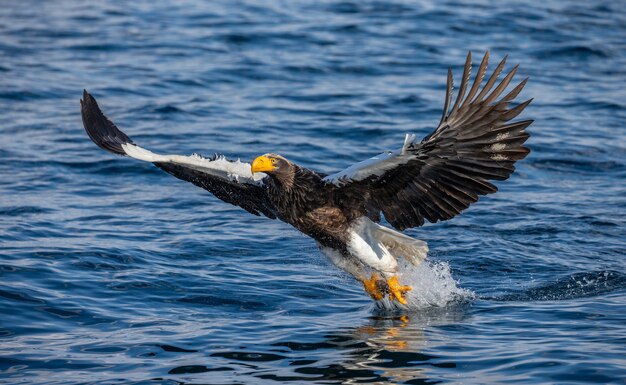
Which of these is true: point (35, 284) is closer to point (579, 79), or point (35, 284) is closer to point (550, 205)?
point (550, 205)

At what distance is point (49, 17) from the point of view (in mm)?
19531

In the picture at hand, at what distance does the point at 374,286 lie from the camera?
8469 mm

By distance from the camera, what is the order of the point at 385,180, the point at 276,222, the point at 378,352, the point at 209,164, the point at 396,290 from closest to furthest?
the point at 378,352 → the point at 385,180 → the point at 396,290 → the point at 209,164 → the point at 276,222

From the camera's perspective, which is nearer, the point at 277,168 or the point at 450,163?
the point at 450,163

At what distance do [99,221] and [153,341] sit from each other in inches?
128

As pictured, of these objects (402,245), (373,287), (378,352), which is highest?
(402,245)

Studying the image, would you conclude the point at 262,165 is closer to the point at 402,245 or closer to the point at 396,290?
the point at 402,245

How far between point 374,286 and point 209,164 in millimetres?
1769

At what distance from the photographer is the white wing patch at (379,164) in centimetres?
730

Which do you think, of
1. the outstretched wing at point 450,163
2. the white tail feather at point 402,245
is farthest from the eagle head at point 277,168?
the white tail feather at point 402,245

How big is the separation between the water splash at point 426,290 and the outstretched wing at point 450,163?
810 mm

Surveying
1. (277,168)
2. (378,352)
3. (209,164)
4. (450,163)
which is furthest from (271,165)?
(378,352)

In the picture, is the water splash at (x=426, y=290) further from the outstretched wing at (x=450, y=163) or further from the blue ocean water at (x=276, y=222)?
the outstretched wing at (x=450, y=163)

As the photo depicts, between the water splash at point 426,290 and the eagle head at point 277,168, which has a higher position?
the eagle head at point 277,168
